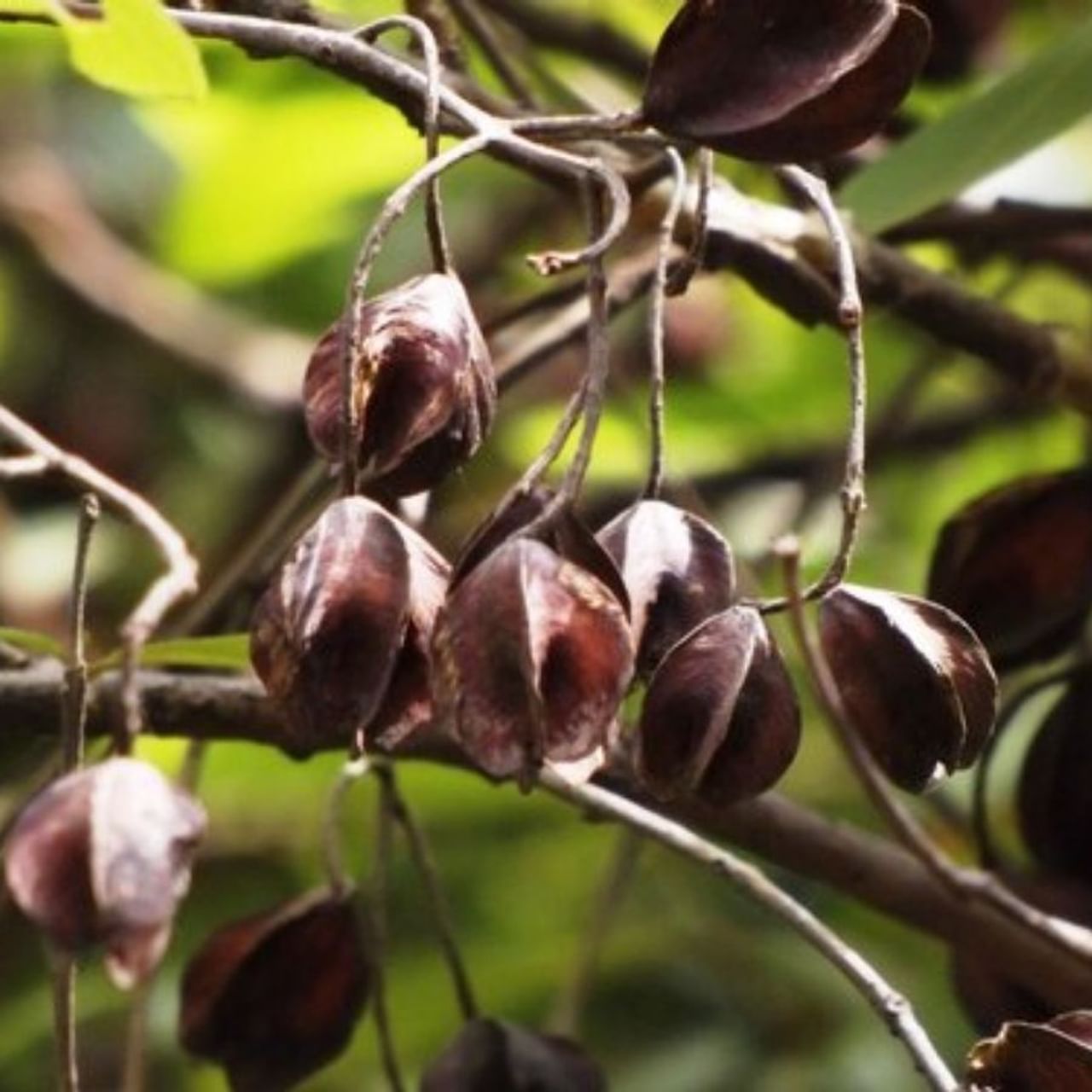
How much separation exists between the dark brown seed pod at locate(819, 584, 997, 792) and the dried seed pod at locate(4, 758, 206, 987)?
21cm

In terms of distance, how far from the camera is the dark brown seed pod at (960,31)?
4.96 ft

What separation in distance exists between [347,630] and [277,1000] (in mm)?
342

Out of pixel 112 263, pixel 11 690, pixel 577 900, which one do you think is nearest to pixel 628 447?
pixel 577 900

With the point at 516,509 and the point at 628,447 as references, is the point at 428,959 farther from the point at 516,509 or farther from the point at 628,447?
the point at 516,509

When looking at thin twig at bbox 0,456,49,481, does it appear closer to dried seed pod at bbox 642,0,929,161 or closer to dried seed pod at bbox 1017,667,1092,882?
dried seed pod at bbox 642,0,929,161

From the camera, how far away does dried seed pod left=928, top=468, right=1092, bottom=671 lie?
4.17ft

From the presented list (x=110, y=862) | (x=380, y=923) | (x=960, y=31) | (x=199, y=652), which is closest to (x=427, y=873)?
(x=380, y=923)

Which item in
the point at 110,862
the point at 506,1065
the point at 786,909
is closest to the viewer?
the point at 110,862

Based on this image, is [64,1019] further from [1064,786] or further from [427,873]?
[1064,786]

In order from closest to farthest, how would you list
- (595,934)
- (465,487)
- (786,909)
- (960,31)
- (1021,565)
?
(786,909) → (1021,565) → (595,934) → (960,31) → (465,487)

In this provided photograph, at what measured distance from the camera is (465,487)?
198cm

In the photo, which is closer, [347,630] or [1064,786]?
[347,630]

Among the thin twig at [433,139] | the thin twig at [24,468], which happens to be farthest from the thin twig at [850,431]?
the thin twig at [24,468]

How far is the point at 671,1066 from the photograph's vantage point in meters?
1.74
